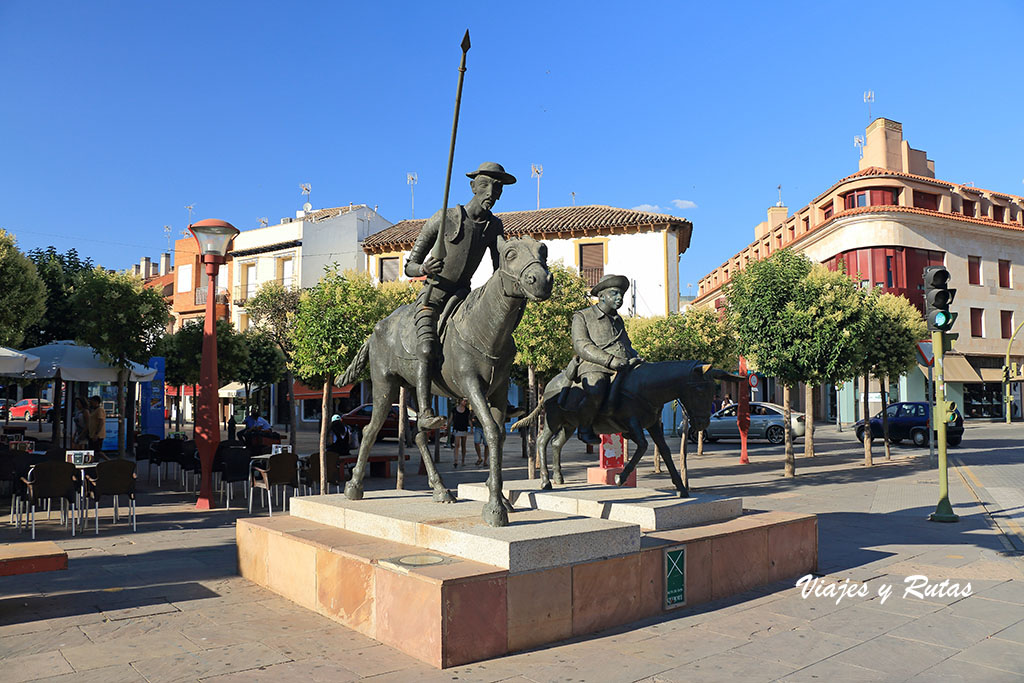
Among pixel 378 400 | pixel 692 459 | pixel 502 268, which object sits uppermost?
pixel 502 268

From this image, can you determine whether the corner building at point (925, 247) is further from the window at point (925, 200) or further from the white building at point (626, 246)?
the white building at point (626, 246)

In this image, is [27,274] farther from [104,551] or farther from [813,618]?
[813,618]

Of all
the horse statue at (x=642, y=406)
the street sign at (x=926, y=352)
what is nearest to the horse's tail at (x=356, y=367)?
the horse statue at (x=642, y=406)

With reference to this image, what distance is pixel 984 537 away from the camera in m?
8.86

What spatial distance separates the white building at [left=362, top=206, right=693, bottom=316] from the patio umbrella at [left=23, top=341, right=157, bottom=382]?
A: 699 inches

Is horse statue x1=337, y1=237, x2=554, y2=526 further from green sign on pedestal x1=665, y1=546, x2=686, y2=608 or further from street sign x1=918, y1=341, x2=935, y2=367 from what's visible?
street sign x1=918, y1=341, x2=935, y2=367

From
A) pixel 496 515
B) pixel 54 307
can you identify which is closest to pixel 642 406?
pixel 496 515

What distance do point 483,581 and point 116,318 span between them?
14556 mm

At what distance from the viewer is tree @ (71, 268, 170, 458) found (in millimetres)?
16094

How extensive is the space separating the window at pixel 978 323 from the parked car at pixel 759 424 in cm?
2006

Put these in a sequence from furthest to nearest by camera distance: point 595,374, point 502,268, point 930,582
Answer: point 595,374 < point 930,582 < point 502,268

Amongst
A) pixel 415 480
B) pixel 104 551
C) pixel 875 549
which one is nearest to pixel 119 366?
pixel 415 480

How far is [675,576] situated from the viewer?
18.0 feet

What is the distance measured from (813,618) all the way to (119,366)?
15.5 meters
